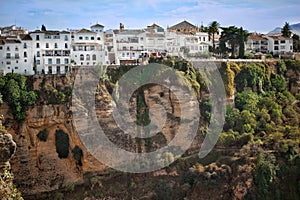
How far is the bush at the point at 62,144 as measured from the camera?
3312 cm

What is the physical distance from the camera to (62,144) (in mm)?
33156

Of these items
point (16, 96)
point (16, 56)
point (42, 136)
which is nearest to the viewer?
point (16, 96)

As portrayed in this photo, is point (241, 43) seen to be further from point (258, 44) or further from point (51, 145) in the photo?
point (51, 145)

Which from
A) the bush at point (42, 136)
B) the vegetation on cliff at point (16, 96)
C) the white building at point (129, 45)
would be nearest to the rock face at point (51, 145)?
the bush at point (42, 136)

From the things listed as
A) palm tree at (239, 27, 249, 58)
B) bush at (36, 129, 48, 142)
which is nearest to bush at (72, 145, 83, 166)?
bush at (36, 129, 48, 142)

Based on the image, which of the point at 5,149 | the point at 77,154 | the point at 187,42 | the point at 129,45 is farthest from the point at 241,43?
the point at 5,149

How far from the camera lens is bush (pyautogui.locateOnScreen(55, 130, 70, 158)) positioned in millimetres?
33125

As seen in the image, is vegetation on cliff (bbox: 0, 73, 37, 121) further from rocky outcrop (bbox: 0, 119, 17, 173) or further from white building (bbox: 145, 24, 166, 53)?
white building (bbox: 145, 24, 166, 53)

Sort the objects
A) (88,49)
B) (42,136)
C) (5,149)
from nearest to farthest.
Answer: (5,149) < (42,136) < (88,49)

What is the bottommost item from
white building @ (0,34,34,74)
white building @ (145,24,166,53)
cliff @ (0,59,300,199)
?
cliff @ (0,59,300,199)

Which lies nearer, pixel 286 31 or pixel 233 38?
pixel 233 38

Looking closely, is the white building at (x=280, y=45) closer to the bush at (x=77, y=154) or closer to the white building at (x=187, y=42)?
the white building at (x=187, y=42)

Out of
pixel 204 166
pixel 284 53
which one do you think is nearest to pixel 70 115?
pixel 204 166

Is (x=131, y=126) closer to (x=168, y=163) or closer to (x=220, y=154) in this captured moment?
(x=168, y=163)
